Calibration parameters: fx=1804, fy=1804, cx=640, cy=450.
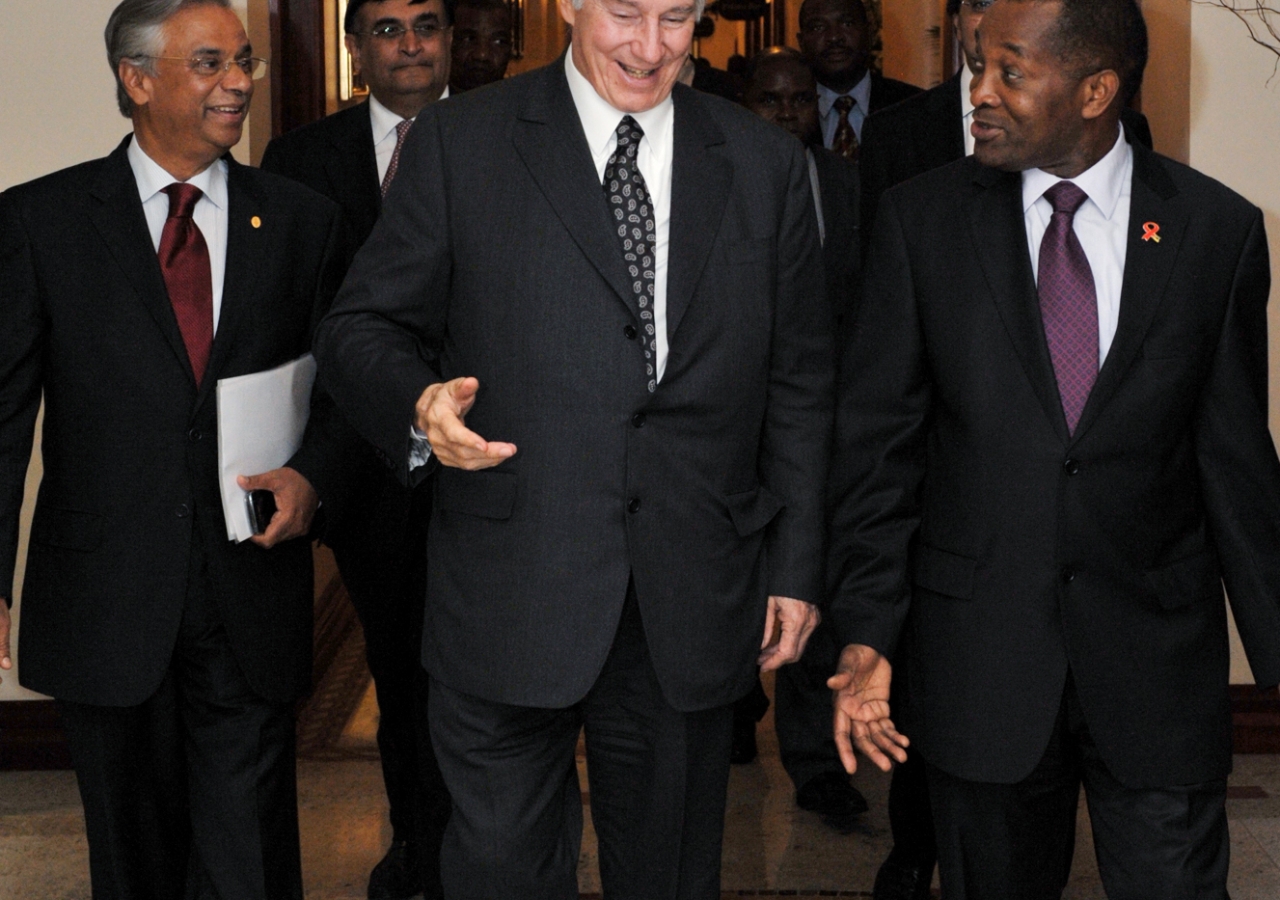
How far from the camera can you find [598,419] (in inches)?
102

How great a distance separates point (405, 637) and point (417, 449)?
1295 mm

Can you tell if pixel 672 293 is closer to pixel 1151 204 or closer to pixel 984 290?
pixel 984 290

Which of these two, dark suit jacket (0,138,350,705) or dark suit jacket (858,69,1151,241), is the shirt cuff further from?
dark suit jacket (858,69,1151,241)

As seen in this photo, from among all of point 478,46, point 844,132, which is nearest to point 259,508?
point 478,46

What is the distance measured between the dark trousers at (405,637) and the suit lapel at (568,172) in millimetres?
1108

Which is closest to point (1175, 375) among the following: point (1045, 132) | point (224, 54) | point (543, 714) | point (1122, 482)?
point (1122, 482)

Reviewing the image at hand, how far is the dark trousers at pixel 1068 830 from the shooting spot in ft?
8.82

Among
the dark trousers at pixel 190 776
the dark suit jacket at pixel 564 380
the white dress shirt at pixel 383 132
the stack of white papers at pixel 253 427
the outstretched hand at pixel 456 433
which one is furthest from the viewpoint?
the white dress shirt at pixel 383 132

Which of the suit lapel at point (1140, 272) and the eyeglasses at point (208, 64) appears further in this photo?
the eyeglasses at point (208, 64)

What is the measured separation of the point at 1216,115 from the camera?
459 centimetres

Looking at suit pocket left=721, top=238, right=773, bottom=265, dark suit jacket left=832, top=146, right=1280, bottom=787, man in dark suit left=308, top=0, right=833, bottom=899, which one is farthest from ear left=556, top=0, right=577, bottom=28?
dark suit jacket left=832, top=146, right=1280, bottom=787

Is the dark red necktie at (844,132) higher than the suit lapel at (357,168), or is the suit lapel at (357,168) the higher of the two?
the suit lapel at (357,168)

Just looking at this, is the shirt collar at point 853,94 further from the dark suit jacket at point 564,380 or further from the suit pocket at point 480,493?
the suit pocket at point 480,493

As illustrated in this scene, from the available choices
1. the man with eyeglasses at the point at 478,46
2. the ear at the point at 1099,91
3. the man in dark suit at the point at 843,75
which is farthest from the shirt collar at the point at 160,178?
the man in dark suit at the point at 843,75
